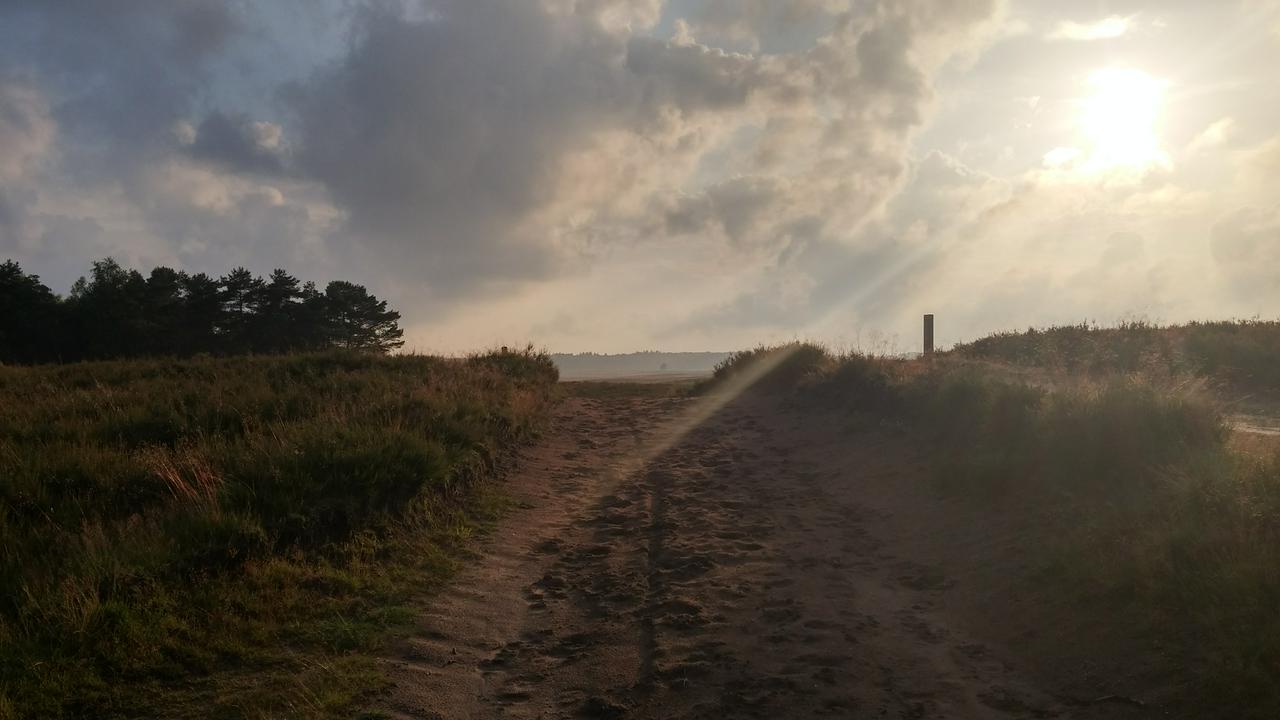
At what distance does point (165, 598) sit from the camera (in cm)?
596

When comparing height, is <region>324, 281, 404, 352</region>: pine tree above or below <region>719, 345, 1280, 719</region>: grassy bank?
above

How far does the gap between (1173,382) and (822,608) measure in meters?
6.74

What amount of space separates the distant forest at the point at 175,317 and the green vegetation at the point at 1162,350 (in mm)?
26212

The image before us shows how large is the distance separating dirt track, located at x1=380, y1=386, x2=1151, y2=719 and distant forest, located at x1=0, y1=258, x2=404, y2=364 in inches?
1095

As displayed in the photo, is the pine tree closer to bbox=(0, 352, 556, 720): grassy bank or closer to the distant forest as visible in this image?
the distant forest

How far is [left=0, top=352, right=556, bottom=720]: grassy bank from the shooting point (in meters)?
5.16

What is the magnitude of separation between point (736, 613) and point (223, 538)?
4809 mm

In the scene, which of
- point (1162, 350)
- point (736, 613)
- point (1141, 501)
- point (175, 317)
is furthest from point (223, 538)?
point (175, 317)

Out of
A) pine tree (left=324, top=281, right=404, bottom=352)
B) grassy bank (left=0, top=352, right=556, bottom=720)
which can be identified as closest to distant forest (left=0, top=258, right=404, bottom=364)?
pine tree (left=324, top=281, right=404, bottom=352)

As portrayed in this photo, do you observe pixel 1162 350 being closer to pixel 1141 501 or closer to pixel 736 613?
pixel 1141 501

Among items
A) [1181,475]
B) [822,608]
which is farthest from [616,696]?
[1181,475]

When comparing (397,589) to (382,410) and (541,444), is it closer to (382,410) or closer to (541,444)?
(382,410)

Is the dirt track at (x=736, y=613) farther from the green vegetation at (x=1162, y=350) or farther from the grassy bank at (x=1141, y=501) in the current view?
the green vegetation at (x=1162, y=350)

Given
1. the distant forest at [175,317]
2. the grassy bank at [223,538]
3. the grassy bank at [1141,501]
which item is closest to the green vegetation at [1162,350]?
the grassy bank at [1141,501]
